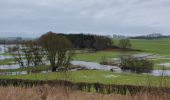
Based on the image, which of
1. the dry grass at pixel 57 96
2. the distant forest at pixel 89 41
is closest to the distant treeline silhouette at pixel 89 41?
the distant forest at pixel 89 41

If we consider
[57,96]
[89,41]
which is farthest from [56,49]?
[89,41]

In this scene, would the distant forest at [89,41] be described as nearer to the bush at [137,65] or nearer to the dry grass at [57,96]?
the bush at [137,65]

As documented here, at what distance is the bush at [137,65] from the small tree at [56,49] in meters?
13.7

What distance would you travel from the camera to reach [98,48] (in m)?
130

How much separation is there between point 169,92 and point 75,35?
118 meters

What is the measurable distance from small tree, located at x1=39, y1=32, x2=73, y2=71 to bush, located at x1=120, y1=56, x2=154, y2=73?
1372 centimetres

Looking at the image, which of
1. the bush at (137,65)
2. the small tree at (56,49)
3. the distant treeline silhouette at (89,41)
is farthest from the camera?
the distant treeline silhouette at (89,41)

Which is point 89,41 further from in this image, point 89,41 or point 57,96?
point 57,96

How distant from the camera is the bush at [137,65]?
6688cm

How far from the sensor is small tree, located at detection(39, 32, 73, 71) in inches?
2616

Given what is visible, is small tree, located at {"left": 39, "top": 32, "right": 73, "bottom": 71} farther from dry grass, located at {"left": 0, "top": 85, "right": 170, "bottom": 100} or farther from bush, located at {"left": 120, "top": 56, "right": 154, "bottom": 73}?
dry grass, located at {"left": 0, "top": 85, "right": 170, "bottom": 100}

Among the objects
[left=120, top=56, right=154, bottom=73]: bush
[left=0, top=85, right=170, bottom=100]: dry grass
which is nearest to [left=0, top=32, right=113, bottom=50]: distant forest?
[left=120, top=56, right=154, bottom=73]: bush

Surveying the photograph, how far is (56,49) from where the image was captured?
2618 inches

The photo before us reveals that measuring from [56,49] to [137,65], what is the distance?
1803cm
